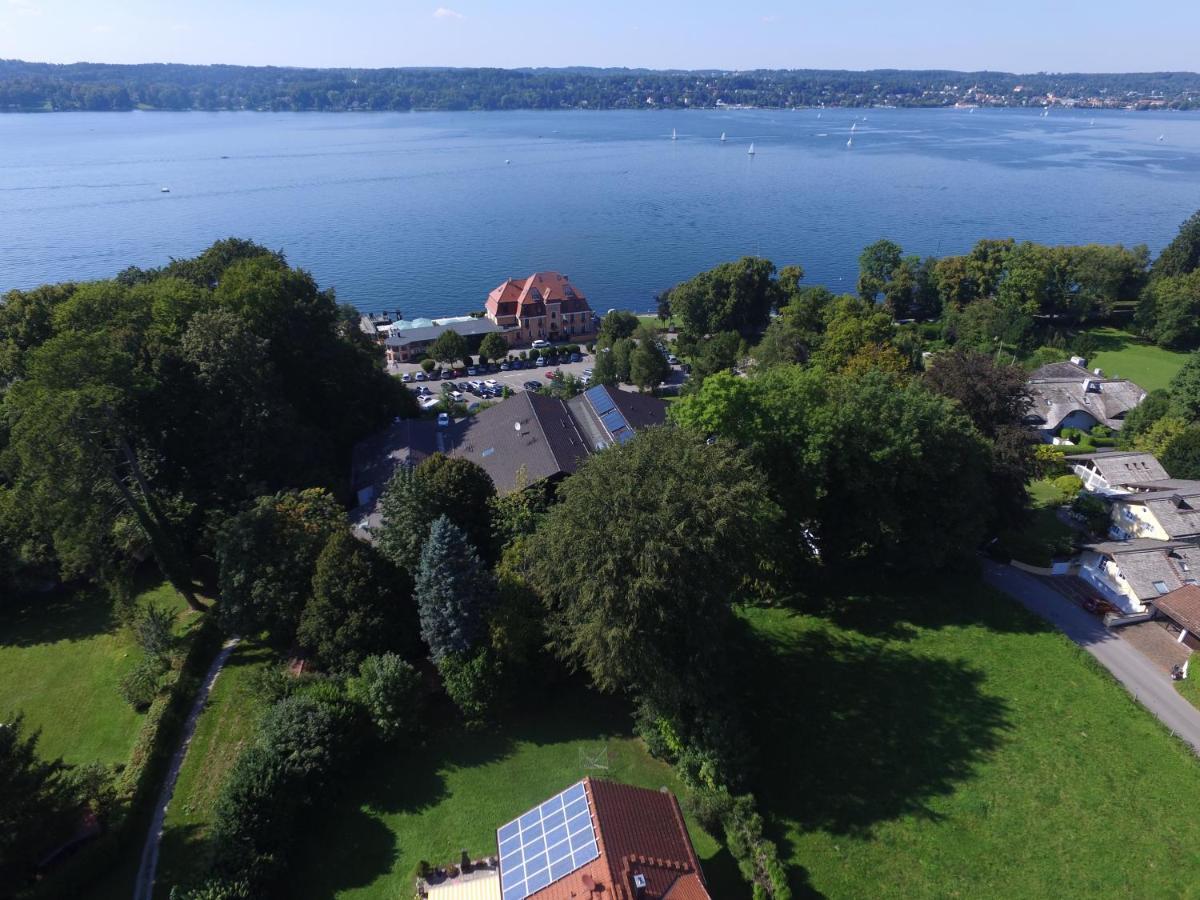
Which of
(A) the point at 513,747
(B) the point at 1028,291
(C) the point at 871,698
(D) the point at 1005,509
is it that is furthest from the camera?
(B) the point at 1028,291

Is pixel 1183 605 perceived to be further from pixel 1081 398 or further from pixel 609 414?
pixel 609 414

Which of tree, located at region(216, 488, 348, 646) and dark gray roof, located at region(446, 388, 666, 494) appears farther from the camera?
dark gray roof, located at region(446, 388, 666, 494)

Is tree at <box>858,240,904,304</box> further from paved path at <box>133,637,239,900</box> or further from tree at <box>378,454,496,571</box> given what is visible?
paved path at <box>133,637,239,900</box>

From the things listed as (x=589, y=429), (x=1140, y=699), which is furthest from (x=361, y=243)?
(x=1140, y=699)

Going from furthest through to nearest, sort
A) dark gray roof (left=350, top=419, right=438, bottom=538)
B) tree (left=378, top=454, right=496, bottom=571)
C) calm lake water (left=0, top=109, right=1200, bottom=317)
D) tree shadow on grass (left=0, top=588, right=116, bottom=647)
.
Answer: calm lake water (left=0, top=109, right=1200, bottom=317), dark gray roof (left=350, top=419, right=438, bottom=538), tree shadow on grass (left=0, top=588, right=116, bottom=647), tree (left=378, top=454, right=496, bottom=571)

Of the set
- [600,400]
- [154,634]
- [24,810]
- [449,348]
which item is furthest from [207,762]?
[449,348]

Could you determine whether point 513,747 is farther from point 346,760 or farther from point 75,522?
point 75,522

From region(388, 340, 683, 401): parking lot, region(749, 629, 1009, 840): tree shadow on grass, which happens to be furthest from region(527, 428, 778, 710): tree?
region(388, 340, 683, 401): parking lot
